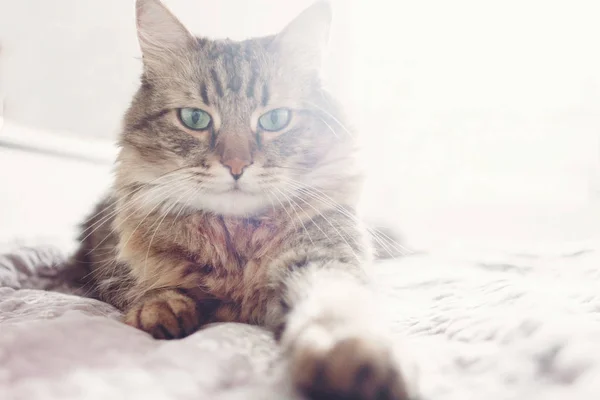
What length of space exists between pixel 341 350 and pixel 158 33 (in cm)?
91

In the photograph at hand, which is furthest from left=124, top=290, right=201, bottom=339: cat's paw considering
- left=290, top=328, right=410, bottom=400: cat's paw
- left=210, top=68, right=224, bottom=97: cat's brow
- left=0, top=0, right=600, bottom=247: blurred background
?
left=0, top=0, right=600, bottom=247: blurred background

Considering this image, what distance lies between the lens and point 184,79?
42.8 inches

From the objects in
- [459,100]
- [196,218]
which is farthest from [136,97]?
[459,100]

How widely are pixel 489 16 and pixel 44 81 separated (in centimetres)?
203

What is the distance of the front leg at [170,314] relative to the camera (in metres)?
0.79

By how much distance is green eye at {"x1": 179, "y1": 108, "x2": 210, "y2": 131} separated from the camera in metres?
1.05

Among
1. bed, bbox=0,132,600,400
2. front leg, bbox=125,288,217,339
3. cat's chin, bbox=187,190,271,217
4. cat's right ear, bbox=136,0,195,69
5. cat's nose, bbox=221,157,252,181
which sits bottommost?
front leg, bbox=125,288,217,339

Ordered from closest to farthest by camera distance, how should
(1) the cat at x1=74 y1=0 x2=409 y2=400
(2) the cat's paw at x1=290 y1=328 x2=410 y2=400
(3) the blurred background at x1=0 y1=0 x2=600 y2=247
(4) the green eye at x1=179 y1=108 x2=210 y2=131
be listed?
1. (2) the cat's paw at x1=290 y1=328 x2=410 y2=400
2. (1) the cat at x1=74 y1=0 x2=409 y2=400
3. (4) the green eye at x1=179 y1=108 x2=210 y2=131
4. (3) the blurred background at x1=0 y1=0 x2=600 y2=247

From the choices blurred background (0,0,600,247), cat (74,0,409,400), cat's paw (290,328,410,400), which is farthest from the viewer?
blurred background (0,0,600,247)

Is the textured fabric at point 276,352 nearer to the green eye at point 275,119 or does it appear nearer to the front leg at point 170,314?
the front leg at point 170,314

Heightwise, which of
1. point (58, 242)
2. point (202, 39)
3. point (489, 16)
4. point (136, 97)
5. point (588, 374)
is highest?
point (489, 16)

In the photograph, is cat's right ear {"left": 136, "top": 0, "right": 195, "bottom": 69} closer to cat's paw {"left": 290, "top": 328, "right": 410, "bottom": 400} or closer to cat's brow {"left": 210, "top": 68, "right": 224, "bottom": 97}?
cat's brow {"left": 210, "top": 68, "right": 224, "bottom": 97}

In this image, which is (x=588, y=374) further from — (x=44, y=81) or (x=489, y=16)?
(x=44, y=81)

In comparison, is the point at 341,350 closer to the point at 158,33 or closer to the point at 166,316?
the point at 166,316
